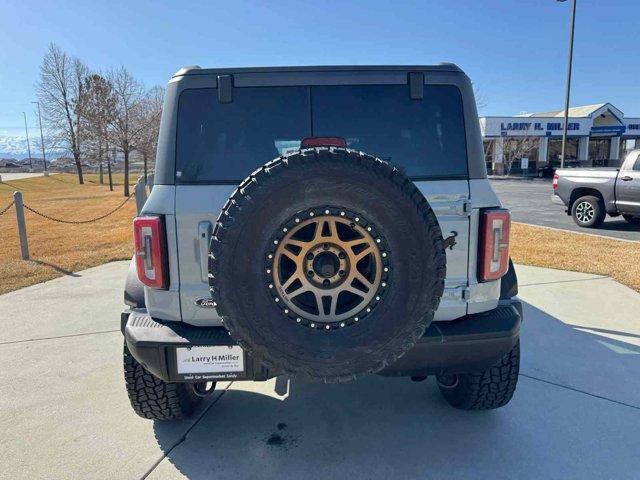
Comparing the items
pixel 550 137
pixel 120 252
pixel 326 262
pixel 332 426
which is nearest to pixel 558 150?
Result: pixel 550 137

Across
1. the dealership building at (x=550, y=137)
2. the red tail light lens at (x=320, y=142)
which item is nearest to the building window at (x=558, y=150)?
the dealership building at (x=550, y=137)

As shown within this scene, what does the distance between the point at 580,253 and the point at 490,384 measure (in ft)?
19.3

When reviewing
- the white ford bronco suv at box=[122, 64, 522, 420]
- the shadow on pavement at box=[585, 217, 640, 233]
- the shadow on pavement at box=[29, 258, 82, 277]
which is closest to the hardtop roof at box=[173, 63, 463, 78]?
the white ford bronco suv at box=[122, 64, 522, 420]

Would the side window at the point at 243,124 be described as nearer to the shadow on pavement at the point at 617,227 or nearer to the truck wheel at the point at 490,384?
the truck wheel at the point at 490,384

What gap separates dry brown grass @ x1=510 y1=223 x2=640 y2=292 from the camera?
20.8ft

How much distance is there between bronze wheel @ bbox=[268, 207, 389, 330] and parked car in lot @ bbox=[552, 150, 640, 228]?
10316mm

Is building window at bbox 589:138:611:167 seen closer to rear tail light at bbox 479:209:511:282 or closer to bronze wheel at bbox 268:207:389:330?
rear tail light at bbox 479:209:511:282

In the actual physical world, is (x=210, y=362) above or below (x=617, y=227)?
above

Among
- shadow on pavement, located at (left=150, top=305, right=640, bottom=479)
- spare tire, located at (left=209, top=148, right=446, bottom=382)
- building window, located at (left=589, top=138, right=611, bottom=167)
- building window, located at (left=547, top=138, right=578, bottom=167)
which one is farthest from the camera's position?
building window, located at (left=589, top=138, right=611, bottom=167)

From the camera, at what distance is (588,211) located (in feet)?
34.8

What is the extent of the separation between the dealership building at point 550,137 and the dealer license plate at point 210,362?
39.2 m

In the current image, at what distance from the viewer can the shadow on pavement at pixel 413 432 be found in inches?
93.4

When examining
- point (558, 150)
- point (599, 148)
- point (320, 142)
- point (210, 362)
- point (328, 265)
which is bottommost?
point (210, 362)

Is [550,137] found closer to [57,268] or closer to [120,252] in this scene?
[120,252]
